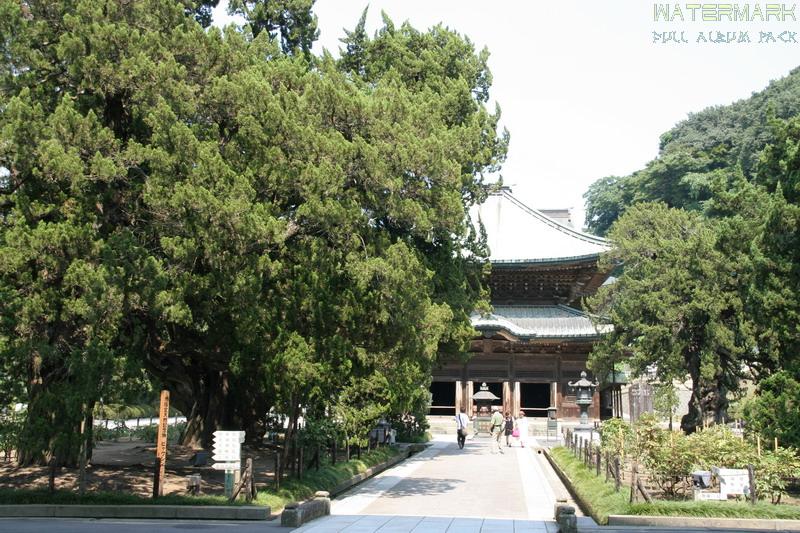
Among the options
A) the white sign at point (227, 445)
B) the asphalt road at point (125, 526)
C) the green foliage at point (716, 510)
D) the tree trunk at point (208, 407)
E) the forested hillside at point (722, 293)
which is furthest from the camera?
the tree trunk at point (208, 407)

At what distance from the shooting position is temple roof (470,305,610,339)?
122 feet

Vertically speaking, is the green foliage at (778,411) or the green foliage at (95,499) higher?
the green foliage at (778,411)

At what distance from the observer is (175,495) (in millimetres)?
13898

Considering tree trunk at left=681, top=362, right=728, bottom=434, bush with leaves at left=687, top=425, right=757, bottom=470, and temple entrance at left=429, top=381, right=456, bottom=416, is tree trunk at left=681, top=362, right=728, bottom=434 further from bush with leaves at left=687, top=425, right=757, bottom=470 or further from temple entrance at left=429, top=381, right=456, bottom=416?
temple entrance at left=429, top=381, right=456, bottom=416

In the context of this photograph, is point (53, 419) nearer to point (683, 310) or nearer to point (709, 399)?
point (683, 310)

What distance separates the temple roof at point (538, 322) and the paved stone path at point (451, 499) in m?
11.7

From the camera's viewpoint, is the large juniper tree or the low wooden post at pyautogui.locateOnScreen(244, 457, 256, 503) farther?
the low wooden post at pyautogui.locateOnScreen(244, 457, 256, 503)

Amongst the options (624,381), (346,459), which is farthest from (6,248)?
(624,381)

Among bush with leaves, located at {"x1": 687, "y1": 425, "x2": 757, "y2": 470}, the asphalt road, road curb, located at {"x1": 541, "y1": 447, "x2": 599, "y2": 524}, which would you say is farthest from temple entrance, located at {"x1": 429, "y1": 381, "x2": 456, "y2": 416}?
the asphalt road

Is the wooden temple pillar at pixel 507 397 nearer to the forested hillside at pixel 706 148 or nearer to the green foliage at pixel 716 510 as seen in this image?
the green foliage at pixel 716 510

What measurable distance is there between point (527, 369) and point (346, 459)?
20985mm

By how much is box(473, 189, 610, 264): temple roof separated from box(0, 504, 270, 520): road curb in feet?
87.0

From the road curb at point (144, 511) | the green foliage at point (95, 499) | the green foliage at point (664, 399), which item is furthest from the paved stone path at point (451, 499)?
the green foliage at point (664, 399)

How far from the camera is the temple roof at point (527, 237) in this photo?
128 ft
